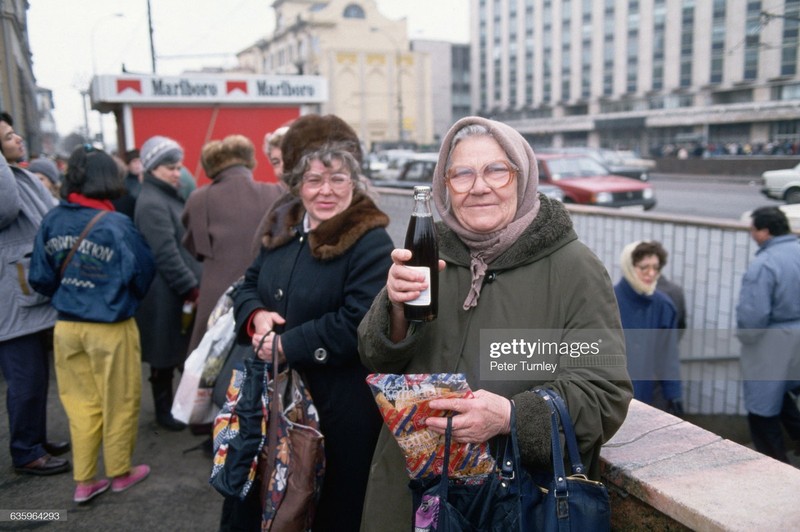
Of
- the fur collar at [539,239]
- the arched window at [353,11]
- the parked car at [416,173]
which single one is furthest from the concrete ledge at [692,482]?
the arched window at [353,11]

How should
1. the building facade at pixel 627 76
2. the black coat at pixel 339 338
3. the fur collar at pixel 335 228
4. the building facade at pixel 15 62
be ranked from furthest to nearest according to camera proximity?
the building facade at pixel 627 76, the building facade at pixel 15 62, the fur collar at pixel 335 228, the black coat at pixel 339 338

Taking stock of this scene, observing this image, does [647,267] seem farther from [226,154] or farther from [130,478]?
[130,478]

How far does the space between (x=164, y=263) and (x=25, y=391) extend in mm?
1183

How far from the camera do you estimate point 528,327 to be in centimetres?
171

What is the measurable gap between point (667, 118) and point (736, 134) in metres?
7.75

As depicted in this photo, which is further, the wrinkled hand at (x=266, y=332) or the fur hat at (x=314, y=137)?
the fur hat at (x=314, y=137)

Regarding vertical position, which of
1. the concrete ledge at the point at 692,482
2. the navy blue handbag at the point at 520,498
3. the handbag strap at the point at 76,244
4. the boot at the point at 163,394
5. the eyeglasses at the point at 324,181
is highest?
the eyeglasses at the point at 324,181

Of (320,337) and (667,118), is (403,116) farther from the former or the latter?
(320,337)

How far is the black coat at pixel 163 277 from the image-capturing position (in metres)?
4.39

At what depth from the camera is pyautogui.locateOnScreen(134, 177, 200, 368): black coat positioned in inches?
173

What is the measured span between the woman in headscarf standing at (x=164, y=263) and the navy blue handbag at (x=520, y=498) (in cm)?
329

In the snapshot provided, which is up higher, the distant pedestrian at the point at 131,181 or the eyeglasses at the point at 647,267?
the distant pedestrian at the point at 131,181

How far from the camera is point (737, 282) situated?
204 inches

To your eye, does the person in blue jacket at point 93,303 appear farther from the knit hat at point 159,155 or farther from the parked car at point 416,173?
the parked car at point 416,173
